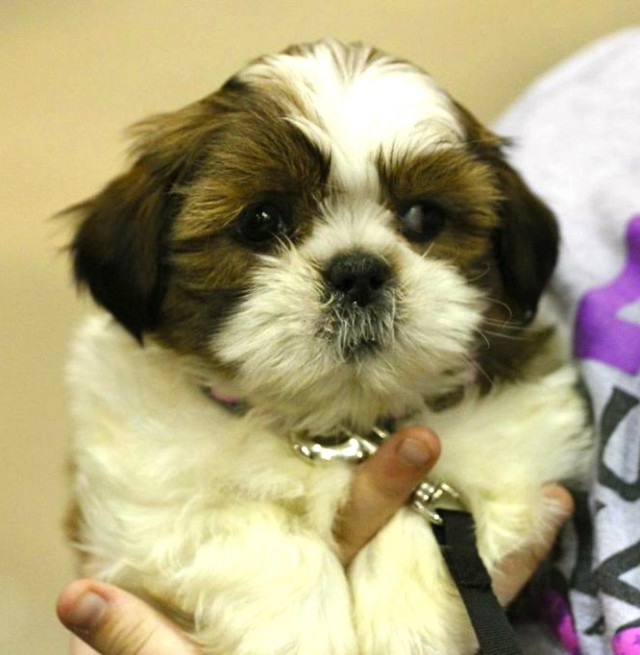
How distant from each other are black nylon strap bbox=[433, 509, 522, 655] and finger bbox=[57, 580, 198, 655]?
41cm

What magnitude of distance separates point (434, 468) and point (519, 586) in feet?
0.77

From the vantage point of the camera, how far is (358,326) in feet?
3.63

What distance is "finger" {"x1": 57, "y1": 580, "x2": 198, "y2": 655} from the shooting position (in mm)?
1170

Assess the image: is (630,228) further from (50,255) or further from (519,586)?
(50,255)

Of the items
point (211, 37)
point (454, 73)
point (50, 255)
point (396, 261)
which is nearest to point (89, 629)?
point (396, 261)

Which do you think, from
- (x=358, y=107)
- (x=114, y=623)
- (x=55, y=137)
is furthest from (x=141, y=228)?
(x=55, y=137)

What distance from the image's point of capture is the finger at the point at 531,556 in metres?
1.27

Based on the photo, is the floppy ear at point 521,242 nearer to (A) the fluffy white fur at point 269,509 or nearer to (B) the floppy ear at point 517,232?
Result: (B) the floppy ear at point 517,232

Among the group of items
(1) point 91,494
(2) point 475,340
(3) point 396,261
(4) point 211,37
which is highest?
(4) point 211,37

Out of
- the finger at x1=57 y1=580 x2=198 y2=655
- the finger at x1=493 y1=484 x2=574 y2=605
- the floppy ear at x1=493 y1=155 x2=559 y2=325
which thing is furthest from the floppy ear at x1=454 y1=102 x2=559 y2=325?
the finger at x1=57 y1=580 x2=198 y2=655

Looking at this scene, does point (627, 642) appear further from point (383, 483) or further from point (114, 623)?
point (114, 623)

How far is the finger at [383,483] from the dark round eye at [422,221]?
11.8 inches

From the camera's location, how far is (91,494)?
136cm

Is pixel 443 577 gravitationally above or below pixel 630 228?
below
